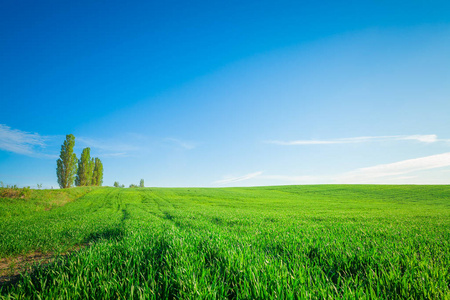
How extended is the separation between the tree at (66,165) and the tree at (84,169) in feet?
31.8

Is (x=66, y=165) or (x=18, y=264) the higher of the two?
(x=66, y=165)

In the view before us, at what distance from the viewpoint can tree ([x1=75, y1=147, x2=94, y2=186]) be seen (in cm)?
6706

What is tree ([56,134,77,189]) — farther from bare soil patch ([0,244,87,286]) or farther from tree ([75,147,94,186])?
bare soil patch ([0,244,87,286])

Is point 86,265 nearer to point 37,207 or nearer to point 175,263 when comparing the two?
point 175,263

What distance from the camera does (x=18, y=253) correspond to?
22.8ft

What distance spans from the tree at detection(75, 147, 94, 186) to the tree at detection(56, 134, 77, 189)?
31.8 feet

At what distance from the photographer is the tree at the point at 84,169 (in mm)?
67062

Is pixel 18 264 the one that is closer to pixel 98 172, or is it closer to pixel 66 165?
pixel 66 165

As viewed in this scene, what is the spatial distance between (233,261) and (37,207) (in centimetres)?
2924

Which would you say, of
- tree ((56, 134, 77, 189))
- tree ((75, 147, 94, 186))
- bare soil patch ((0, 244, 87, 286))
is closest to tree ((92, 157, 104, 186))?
tree ((75, 147, 94, 186))

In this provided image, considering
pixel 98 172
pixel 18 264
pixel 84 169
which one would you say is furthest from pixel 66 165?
pixel 18 264

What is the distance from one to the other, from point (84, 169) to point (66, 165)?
428 inches

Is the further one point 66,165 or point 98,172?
point 98,172

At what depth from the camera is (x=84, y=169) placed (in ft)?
224
